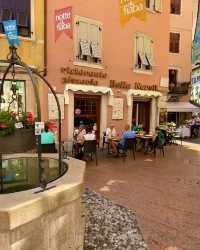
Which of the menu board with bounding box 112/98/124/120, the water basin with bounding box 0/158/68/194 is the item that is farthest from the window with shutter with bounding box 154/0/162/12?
the water basin with bounding box 0/158/68/194

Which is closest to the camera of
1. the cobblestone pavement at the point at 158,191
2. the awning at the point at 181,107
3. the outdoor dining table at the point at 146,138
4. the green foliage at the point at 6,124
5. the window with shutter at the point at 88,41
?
the cobblestone pavement at the point at 158,191

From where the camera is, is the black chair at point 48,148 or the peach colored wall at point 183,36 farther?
the peach colored wall at point 183,36

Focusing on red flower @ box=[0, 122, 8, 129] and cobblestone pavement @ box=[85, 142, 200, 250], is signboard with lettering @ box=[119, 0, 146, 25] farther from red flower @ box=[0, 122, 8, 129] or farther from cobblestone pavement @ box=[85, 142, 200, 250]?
cobblestone pavement @ box=[85, 142, 200, 250]

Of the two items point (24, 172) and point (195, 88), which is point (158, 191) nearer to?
point (24, 172)

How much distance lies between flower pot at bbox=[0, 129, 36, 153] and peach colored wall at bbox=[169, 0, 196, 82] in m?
19.6

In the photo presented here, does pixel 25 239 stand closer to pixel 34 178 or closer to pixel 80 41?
pixel 34 178

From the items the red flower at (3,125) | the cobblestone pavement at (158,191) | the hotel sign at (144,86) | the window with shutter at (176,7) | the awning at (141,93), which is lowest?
the cobblestone pavement at (158,191)

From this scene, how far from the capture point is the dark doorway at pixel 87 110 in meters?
12.1

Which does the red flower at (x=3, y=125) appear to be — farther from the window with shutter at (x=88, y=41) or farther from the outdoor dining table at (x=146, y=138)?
the outdoor dining table at (x=146, y=138)

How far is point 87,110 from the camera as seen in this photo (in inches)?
491

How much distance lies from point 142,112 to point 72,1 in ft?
21.4

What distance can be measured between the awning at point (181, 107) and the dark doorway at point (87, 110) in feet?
35.1

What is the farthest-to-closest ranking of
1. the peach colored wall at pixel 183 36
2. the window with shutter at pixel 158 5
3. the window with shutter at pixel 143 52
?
the peach colored wall at pixel 183 36 → the window with shutter at pixel 158 5 → the window with shutter at pixel 143 52

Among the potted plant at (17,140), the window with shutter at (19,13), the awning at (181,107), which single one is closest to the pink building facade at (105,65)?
the window with shutter at (19,13)
